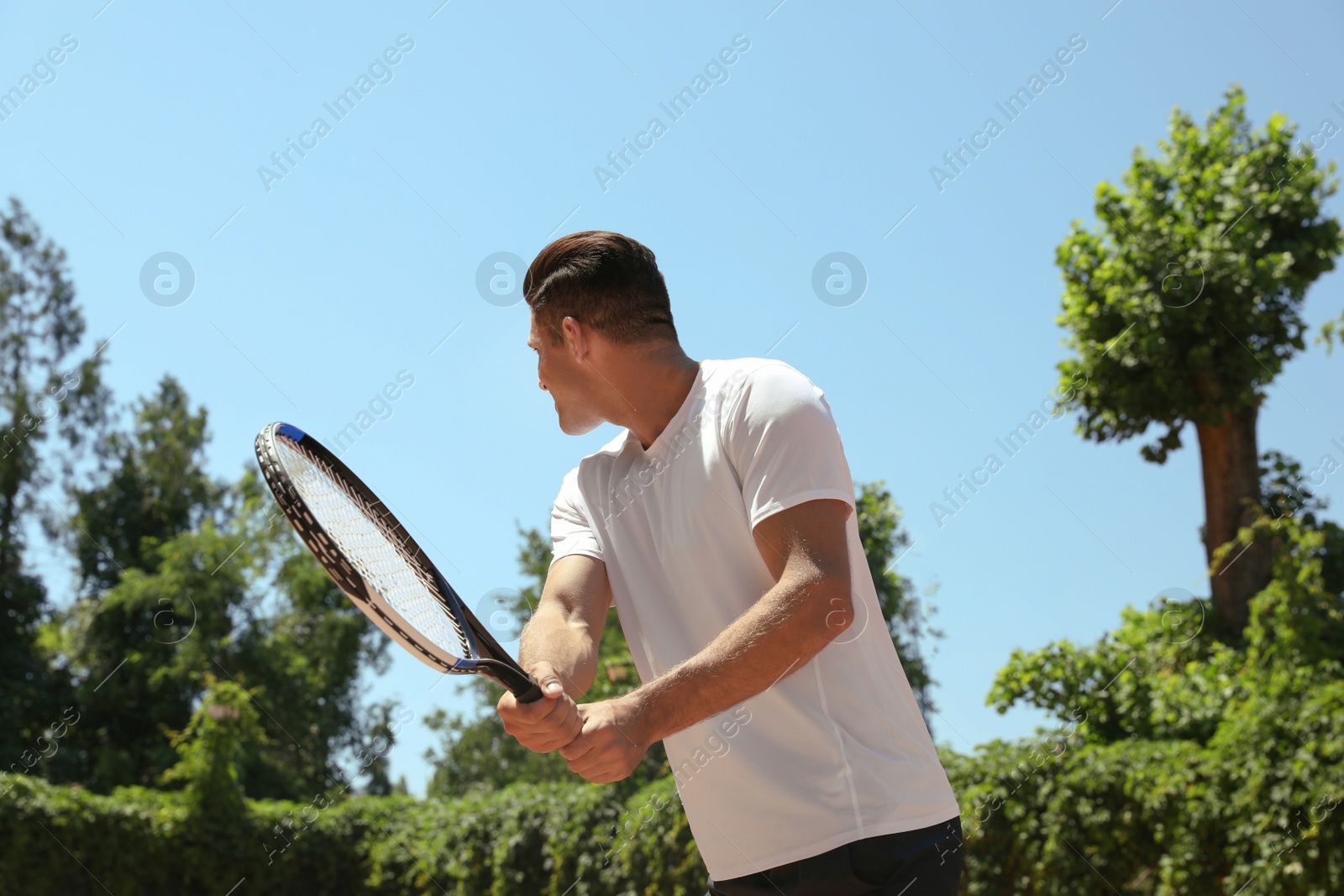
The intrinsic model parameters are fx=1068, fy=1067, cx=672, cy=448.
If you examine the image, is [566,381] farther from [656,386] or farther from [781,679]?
[781,679]

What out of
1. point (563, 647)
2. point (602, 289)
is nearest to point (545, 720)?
point (563, 647)

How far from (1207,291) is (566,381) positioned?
10.0m

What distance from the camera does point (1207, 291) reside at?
10602mm

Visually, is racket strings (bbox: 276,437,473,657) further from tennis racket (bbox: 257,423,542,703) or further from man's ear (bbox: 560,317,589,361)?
man's ear (bbox: 560,317,589,361)

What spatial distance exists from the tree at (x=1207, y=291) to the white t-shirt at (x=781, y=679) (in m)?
9.50

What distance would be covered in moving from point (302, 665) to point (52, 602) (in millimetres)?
6467

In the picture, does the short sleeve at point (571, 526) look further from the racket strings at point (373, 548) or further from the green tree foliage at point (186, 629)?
the green tree foliage at point (186, 629)

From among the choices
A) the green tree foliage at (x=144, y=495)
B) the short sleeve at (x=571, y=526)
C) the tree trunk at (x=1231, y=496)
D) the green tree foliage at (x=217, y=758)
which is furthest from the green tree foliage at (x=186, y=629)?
the short sleeve at (x=571, y=526)

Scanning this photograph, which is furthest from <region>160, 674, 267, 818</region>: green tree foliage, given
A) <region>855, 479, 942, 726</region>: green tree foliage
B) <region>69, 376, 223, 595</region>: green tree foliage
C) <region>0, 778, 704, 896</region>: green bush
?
<region>69, 376, 223, 595</region>: green tree foliage

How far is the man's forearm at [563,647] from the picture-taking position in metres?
A: 2.26

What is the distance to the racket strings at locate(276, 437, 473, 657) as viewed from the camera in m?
2.01

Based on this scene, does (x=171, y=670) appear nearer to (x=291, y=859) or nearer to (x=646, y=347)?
(x=291, y=859)

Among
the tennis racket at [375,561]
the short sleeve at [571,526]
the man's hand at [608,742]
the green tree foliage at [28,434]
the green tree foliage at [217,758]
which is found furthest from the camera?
the green tree foliage at [28,434]

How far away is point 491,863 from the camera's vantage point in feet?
32.9
